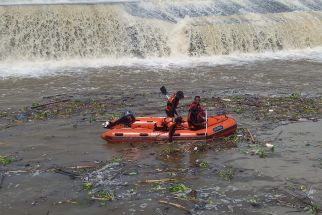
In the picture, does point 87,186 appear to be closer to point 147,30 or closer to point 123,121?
point 123,121

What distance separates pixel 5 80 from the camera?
1830 centimetres

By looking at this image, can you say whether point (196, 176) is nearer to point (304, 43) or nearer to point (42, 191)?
point (42, 191)

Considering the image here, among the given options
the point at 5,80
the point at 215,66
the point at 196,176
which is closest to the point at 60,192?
the point at 196,176

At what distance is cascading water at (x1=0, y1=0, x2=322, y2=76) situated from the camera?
2239 centimetres

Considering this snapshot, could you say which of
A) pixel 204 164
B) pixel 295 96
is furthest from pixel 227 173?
pixel 295 96

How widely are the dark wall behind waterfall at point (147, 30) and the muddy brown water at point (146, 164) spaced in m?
6.30

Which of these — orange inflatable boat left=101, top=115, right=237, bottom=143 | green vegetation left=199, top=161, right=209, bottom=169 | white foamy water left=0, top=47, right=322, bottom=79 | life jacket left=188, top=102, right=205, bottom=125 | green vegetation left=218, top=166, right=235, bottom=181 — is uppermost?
white foamy water left=0, top=47, right=322, bottom=79

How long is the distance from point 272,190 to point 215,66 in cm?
1392

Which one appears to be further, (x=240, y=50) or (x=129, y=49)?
(x=240, y=50)

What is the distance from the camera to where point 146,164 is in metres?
9.32

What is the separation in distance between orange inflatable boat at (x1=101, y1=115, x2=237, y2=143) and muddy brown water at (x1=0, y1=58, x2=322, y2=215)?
188 mm

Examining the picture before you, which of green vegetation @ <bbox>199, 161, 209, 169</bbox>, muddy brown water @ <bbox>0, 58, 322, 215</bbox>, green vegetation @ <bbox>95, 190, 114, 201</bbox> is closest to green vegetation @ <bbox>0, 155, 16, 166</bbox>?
muddy brown water @ <bbox>0, 58, 322, 215</bbox>

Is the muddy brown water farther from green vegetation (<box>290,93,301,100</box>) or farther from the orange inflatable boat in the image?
green vegetation (<box>290,93,301,100</box>)

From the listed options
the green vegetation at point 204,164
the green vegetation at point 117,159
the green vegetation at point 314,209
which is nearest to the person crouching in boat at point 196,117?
the green vegetation at point 204,164
